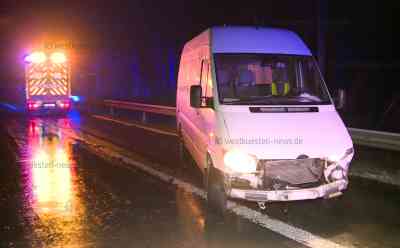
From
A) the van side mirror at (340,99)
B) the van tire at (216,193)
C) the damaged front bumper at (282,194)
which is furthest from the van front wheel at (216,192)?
the van side mirror at (340,99)

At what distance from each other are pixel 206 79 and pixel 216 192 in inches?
81.6

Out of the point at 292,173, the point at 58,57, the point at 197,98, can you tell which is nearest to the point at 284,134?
the point at 292,173

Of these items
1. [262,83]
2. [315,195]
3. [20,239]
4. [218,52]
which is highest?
[218,52]

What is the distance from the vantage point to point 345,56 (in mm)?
31766

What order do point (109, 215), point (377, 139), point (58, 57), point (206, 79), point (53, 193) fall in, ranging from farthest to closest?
point (58, 57)
point (377, 139)
point (53, 193)
point (206, 79)
point (109, 215)

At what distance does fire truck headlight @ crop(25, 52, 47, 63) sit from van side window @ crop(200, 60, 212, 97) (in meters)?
18.9

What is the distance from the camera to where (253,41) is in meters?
8.09

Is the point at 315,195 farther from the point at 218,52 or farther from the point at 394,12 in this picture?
the point at 394,12

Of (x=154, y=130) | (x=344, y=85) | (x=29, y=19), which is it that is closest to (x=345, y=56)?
(x=344, y=85)

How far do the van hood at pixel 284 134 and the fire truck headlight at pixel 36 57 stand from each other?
67.1 ft

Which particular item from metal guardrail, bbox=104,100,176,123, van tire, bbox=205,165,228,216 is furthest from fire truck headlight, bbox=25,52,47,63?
van tire, bbox=205,165,228,216

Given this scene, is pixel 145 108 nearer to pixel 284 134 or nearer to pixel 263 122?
pixel 263 122

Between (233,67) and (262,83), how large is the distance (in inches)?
20.8

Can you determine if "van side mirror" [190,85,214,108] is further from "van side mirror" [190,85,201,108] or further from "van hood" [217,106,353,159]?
"van hood" [217,106,353,159]
